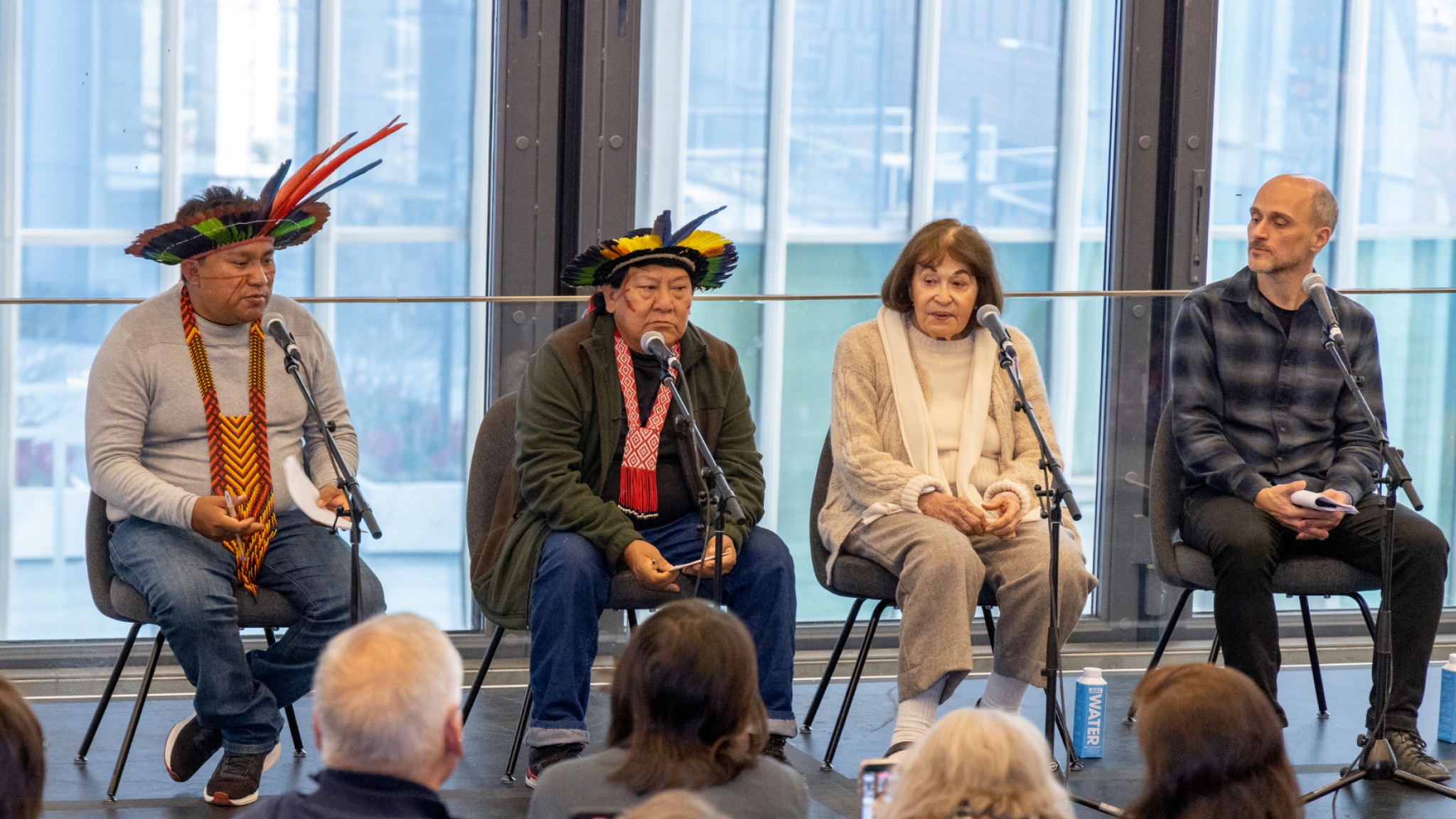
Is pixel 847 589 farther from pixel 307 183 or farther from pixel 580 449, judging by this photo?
pixel 307 183

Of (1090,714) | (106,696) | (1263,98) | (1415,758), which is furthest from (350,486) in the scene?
(1263,98)

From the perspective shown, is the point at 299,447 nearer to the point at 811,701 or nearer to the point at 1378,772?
the point at 811,701

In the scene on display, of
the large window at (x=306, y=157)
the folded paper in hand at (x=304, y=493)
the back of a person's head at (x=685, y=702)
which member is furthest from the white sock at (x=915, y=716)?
the back of a person's head at (x=685, y=702)

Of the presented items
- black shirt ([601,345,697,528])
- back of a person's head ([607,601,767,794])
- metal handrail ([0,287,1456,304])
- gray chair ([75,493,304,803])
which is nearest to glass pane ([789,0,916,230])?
metal handrail ([0,287,1456,304])

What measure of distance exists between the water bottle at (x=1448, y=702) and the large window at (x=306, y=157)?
98.5 inches

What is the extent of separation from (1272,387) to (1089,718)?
915mm

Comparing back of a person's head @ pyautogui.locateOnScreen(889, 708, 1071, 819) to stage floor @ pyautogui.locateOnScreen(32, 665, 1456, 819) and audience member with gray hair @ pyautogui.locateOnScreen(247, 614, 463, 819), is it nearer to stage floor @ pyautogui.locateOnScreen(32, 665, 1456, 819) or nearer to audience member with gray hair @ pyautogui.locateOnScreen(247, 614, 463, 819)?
audience member with gray hair @ pyautogui.locateOnScreen(247, 614, 463, 819)

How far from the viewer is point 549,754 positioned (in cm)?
333

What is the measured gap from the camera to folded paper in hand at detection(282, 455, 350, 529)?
10.2 ft

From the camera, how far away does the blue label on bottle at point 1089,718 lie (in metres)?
3.78

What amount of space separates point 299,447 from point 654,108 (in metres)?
1.54

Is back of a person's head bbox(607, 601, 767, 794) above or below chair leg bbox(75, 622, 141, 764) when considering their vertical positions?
above

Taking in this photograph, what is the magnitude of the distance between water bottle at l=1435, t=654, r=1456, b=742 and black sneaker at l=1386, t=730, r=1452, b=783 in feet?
0.95

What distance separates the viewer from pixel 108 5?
166 inches
